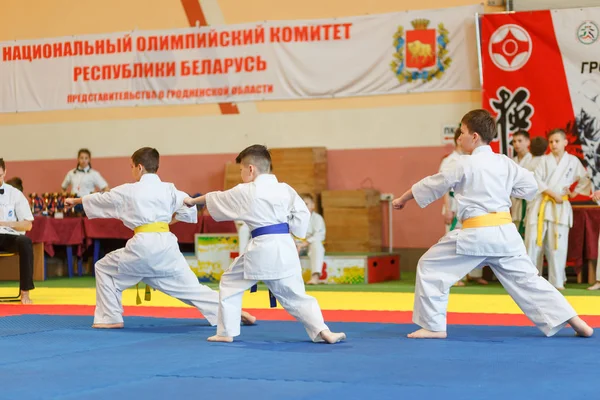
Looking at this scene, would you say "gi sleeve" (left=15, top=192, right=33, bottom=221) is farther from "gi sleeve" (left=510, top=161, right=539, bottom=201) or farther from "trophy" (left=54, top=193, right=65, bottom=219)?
"gi sleeve" (left=510, top=161, right=539, bottom=201)

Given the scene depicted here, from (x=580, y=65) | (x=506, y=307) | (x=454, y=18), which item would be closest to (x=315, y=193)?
→ (x=454, y=18)

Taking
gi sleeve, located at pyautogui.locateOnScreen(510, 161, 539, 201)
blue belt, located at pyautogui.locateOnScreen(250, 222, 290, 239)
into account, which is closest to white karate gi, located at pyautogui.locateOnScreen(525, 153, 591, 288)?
gi sleeve, located at pyautogui.locateOnScreen(510, 161, 539, 201)

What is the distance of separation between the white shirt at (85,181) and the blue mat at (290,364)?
247 inches

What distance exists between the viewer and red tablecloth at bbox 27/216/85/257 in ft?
34.6

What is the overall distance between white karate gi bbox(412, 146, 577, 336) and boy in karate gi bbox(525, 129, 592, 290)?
3.58m

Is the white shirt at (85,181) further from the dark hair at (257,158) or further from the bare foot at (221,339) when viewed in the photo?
the bare foot at (221,339)

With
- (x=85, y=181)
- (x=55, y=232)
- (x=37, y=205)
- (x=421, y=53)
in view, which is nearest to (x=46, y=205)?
(x=37, y=205)

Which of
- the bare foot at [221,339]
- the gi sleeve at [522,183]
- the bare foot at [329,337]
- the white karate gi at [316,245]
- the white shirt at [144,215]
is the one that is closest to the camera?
the bare foot at [329,337]

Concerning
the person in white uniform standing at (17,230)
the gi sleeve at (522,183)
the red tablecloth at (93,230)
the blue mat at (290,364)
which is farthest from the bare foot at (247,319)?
the red tablecloth at (93,230)

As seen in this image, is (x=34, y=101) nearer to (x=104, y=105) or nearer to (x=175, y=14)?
(x=104, y=105)

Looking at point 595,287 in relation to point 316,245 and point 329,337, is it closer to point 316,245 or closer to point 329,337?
point 316,245

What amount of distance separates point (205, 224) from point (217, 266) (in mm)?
832

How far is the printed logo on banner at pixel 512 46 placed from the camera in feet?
33.8

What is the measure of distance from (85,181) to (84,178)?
0.04m
